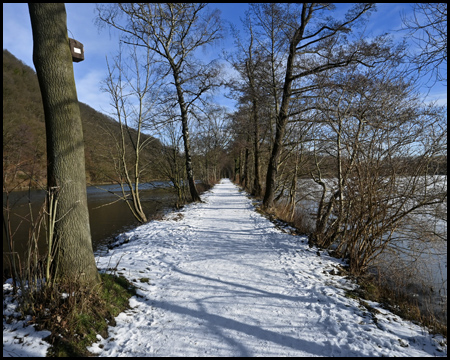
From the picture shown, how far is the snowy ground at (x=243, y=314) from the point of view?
237cm

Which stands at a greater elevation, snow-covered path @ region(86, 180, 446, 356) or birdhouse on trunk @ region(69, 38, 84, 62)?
birdhouse on trunk @ region(69, 38, 84, 62)

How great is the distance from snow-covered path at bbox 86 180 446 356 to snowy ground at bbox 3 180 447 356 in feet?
0.04

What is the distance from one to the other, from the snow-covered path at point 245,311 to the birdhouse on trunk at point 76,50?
Result: 11.2 feet

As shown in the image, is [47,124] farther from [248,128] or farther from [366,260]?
[248,128]

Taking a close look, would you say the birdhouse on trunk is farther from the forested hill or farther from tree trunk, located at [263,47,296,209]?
tree trunk, located at [263,47,296,209]

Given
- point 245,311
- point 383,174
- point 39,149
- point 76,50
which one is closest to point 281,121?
point 383,174

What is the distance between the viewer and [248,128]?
14250mm

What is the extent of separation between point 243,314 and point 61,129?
3.32 meters

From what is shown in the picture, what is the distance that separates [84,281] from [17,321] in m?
0.67

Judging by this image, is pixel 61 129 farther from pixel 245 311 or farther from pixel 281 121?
pixel 281 121

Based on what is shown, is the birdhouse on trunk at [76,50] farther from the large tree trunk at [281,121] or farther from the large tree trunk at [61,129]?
the large tree trunk at [281,121]

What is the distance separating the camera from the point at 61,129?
2840 millimetres

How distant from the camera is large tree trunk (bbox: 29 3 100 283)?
277 centimetres

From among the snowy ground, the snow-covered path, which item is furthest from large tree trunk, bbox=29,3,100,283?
the snow-covered path
